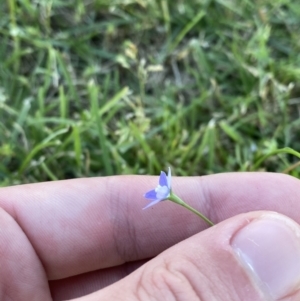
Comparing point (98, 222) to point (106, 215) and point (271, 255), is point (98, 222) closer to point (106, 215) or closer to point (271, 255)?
point (106, 215)

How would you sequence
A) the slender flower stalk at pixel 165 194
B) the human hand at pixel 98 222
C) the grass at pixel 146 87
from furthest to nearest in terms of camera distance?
the grass at pixel 146 87 < the human hand at pixel 98 222 < the slender flower stalk at pixel 165 194

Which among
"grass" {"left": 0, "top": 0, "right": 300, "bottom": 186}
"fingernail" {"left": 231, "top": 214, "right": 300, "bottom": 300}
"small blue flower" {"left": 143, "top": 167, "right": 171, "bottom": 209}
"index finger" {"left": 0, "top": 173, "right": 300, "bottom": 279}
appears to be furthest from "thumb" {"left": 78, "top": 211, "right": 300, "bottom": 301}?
"grass" {"left": 0, "top": 0, "right": 300, "bottom": 186}

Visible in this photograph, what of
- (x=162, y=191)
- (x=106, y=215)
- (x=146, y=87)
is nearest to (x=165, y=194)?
(x=162, y=191)

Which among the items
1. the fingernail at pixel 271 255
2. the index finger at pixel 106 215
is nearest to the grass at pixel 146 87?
the index finger at pixel 106 215

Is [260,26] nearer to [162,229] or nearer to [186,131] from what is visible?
[186,131]

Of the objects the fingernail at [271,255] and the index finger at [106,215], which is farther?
the index finger at [106,215]

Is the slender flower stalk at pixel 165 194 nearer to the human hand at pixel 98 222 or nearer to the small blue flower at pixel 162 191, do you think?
the small blue flower at pixel 162 191

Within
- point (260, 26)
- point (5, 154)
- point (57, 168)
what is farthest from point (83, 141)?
point (260, 26)
